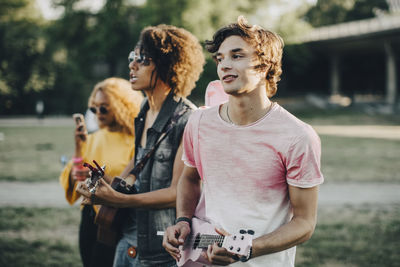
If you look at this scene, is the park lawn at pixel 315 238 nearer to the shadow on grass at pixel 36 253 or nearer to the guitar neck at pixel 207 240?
the shadow on grass at pixel 36 253

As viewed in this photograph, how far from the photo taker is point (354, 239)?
568 centimetres

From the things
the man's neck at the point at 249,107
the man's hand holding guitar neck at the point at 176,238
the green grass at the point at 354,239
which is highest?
the man's neck at the point at 249,107

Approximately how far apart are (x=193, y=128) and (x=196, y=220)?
49 cm

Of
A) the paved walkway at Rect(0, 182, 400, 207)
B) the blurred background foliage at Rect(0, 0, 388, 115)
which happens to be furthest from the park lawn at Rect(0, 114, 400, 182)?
the blurred background foliage at Rect(0, 0, 388, 115)

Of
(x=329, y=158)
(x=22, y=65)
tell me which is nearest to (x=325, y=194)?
(x=329, y=158)

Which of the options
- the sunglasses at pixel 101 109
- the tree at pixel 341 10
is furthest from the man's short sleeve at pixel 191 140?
the tree at pixel 341 10

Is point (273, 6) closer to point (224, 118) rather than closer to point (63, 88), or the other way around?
point (63, 88)

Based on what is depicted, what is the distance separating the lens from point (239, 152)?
1.99 meters

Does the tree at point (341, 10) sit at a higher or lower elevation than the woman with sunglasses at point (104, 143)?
higher

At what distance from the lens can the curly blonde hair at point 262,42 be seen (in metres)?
2.03

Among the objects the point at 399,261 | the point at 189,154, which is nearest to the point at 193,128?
the point at 189,154

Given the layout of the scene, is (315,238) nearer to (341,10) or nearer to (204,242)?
(204,242)

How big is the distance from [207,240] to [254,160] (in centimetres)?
46

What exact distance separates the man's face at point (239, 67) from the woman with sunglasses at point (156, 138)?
Answer: 0.62 meters
